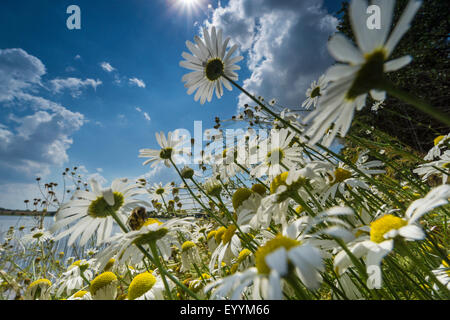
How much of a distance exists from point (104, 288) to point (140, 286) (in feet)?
0.65

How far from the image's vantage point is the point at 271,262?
0.36 m

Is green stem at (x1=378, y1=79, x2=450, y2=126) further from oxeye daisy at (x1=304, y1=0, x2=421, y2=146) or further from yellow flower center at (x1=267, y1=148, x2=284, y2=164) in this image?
yellow flower center at (x1=267, y1=148, x2=284, y2=164)

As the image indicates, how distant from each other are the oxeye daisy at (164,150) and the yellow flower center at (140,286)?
629 millimetres

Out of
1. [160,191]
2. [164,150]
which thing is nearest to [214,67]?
→ [164,150]

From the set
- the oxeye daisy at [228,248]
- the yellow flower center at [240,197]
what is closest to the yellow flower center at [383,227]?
the oxeye daisy at [228,248]

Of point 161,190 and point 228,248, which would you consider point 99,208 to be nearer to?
point 228,248

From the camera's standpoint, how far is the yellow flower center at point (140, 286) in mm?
738

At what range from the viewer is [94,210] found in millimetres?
659

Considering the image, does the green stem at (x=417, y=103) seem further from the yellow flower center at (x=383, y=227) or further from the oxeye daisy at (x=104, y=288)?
the oxeye daisy at (x=104, y=288)

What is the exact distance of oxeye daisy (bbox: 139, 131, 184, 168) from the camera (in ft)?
4.14

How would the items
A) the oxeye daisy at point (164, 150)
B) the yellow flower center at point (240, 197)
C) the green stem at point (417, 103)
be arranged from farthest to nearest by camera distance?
the oxeye daisy at point (164, 150)
the yellow flower center at point (240, 197)
the green stem at point (417, 103)

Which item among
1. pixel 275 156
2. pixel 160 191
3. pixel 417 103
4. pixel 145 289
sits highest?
pixel 160 191

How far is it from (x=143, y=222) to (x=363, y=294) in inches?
29.1
